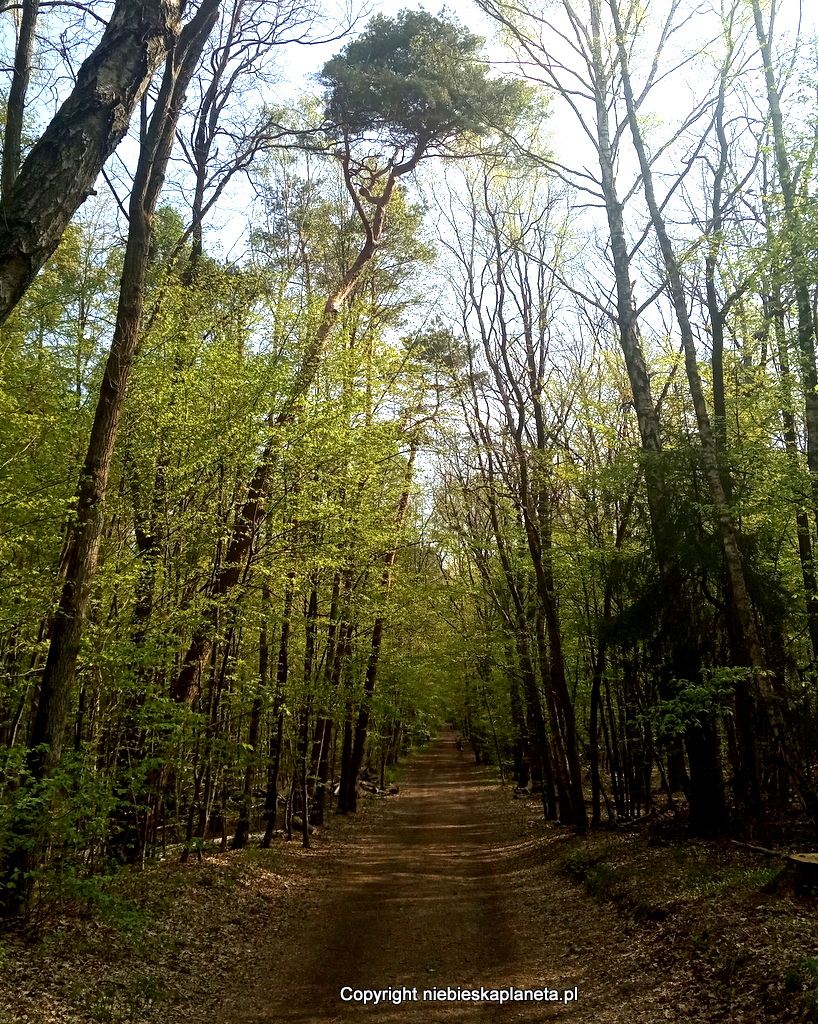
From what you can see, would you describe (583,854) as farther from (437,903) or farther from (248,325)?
(248,325)

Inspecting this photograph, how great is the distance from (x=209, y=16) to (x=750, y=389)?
957cm

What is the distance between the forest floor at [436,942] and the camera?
556cm

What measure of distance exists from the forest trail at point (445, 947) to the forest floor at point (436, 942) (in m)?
0.03

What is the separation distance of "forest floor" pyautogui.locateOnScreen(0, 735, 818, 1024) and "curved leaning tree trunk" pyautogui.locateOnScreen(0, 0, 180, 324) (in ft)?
18.4

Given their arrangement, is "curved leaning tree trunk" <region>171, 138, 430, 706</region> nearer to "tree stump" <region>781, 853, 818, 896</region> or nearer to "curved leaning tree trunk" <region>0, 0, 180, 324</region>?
"curved leaning tree trunk" <region>0, 0, 180, 324</region>

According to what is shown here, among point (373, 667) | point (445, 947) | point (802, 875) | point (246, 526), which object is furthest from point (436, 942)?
point (373, 667)

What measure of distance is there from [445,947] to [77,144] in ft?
28.8

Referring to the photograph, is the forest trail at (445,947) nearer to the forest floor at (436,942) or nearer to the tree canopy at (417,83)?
the forest floor at (436,942)

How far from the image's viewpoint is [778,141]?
29.3ft

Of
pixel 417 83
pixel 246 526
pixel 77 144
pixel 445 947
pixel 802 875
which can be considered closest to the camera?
pixel 77 144

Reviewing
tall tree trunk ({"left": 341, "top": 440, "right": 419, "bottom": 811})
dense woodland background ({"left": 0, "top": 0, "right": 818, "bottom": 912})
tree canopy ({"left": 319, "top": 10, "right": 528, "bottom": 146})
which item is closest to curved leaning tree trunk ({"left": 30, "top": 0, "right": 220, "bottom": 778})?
dense woodland background ({"left": 0, "top": 0, "right": 818, "bottom": 912})

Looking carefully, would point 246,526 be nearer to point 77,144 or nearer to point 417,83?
point 77,144

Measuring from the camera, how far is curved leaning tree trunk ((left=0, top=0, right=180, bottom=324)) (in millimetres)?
4117

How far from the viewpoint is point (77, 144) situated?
4.48m
